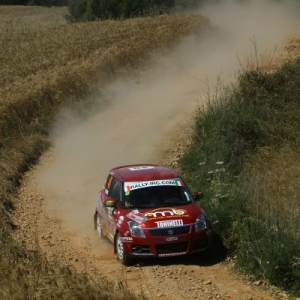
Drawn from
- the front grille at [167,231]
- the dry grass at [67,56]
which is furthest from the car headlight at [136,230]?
the dry grass at [67,56]

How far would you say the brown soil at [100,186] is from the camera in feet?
37.8

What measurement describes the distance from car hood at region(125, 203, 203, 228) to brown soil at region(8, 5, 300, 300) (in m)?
0.76

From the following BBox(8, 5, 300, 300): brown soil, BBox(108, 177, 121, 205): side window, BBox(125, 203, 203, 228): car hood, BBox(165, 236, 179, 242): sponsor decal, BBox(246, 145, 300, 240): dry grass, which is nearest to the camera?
BBox(8, 5, 300, 300): brown soil

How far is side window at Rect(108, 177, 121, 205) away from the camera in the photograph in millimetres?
13875

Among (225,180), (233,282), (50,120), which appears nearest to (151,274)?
(233,282)

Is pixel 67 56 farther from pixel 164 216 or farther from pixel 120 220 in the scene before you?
pixel 164 216

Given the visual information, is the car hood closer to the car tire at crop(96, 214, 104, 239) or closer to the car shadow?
the car shadow

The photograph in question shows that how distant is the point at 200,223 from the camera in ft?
42.1

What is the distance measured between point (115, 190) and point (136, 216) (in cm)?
144

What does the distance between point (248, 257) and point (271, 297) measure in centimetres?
131

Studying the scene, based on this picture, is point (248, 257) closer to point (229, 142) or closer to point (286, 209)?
point (286, 209)

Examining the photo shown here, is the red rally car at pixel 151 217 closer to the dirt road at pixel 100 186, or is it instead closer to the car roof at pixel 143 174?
the car roof at pixel 143 174

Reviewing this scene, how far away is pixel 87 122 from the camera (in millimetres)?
24938

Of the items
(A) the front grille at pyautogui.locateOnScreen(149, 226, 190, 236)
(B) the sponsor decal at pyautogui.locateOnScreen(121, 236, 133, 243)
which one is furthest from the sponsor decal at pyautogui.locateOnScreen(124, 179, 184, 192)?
(A) the front grille at pyautogui.locateOnScreen(149, 226, 190, 236)
